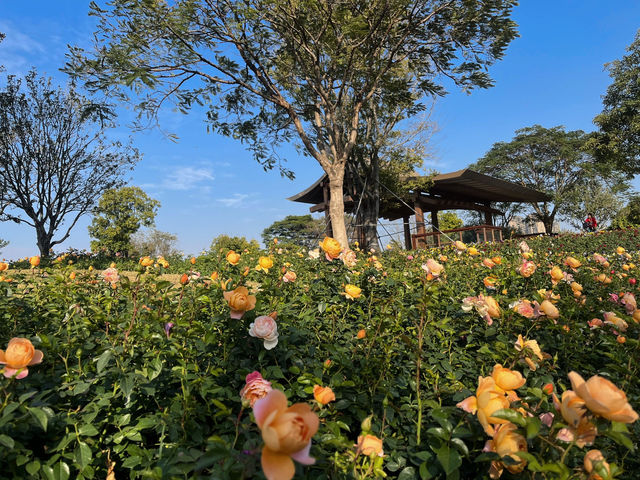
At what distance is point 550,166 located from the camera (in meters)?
27.3

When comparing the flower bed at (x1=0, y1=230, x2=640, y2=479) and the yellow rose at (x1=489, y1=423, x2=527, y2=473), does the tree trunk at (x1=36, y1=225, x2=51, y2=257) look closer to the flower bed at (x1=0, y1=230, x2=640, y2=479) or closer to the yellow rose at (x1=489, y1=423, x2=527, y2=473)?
the flower bed at (x1=0, y1=230, x2=640, y2=479)

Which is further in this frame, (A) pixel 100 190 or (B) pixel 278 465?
(A) pixel 100 190

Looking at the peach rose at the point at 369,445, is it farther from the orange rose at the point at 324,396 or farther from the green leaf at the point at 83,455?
the green leaf at the point at 83,455

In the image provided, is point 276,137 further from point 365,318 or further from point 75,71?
point 365,318

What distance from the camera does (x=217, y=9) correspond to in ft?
26.2

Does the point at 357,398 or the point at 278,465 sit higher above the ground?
the point at 278,465

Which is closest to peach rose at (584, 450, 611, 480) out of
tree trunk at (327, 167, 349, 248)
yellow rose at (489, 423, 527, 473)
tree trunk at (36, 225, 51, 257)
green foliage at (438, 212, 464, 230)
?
yellow rose at (489, 423, 527, 473)

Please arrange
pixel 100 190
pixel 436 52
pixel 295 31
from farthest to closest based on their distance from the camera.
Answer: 1. pixel 100 190
2. pixel 436 52
3. pixel 295 31

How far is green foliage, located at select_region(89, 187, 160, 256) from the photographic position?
771 inches

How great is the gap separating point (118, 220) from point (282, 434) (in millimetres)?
22675

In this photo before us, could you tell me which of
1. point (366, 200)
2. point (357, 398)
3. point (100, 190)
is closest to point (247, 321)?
point (357, 398)

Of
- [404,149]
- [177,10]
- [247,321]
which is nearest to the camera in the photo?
[247,321]

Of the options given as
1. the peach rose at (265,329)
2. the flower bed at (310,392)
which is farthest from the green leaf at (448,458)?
the peach rose at (265,329)

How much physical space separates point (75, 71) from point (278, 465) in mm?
9696
